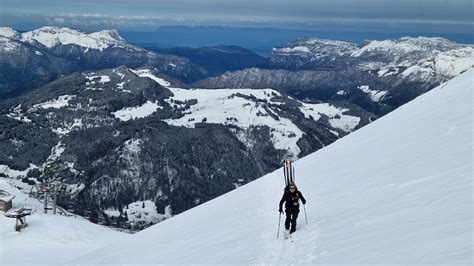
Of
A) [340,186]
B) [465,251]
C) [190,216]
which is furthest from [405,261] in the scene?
[190,216]

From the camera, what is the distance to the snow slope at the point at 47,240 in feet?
147

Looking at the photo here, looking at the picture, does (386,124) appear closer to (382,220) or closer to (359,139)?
(359,139)

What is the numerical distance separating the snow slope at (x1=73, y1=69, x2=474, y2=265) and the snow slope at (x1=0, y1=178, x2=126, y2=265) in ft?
32.7

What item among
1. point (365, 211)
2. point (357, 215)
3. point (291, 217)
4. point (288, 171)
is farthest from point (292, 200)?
point (288, 171)

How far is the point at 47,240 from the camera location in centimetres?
5122

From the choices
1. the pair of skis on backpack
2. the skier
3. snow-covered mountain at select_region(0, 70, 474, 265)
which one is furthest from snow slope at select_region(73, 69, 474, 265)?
the pair of skis on backpack

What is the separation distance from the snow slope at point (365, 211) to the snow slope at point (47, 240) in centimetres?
996

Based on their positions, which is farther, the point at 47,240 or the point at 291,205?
the point at 47,240

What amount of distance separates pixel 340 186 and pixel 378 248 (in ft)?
47.1

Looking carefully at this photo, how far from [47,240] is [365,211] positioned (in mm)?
40696

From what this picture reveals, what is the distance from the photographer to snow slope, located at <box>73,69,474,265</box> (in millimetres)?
15883

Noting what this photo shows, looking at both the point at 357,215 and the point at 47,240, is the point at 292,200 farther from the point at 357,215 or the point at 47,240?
the point at 47,240

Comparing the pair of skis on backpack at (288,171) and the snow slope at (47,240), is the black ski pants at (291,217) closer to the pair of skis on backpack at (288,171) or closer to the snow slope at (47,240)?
the pair of skis on backpack at (288,171)

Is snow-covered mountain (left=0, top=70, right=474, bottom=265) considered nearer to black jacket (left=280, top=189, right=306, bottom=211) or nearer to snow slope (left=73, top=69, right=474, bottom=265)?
snow slope (left=73, top=69, right=474, bottom=265)
